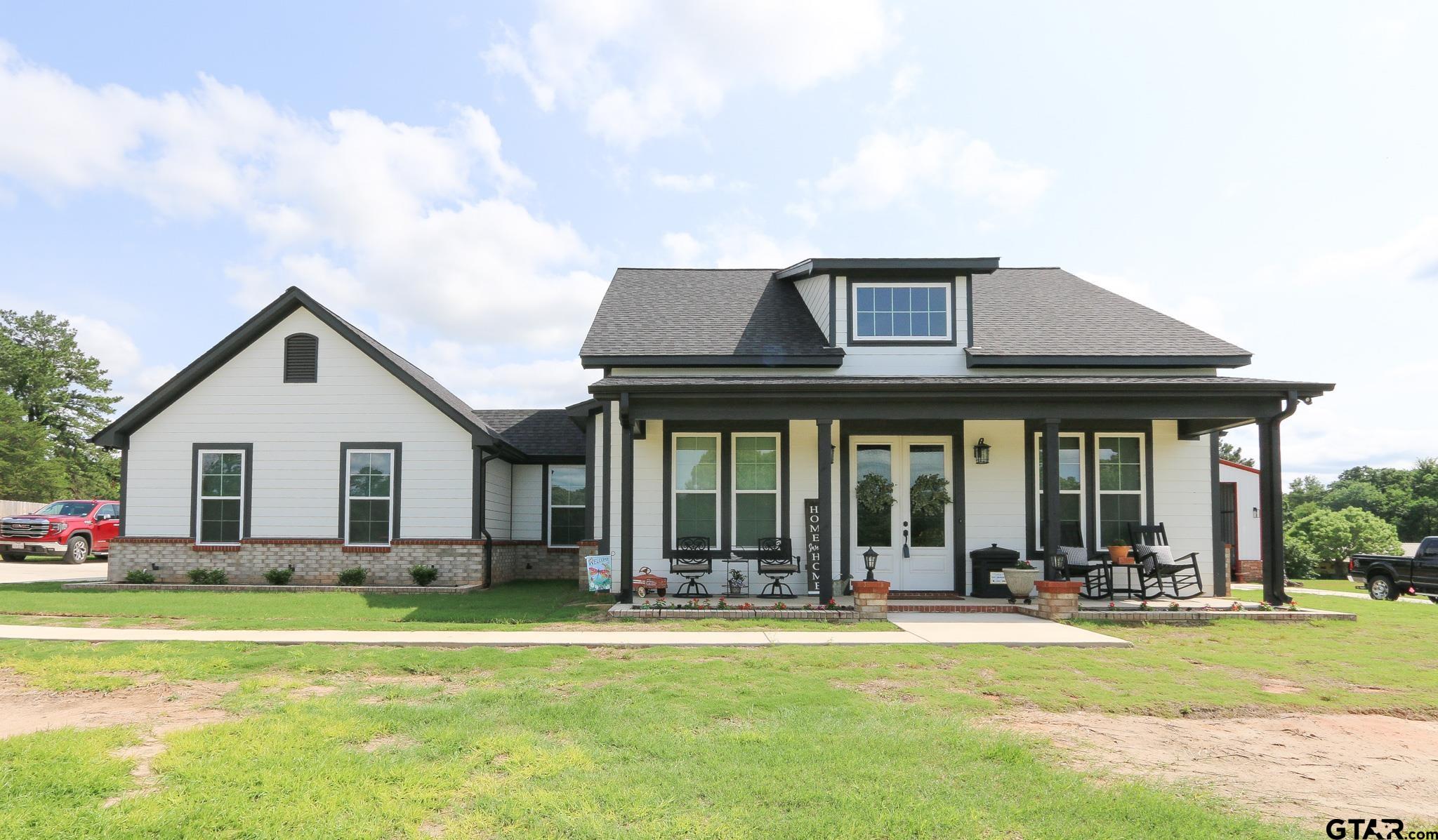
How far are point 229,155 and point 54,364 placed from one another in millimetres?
43133

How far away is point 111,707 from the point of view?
638cm

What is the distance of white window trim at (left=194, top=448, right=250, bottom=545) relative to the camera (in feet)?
54.0

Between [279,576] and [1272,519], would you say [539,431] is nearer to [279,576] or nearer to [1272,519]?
[279,576]

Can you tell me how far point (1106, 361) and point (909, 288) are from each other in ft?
11.7

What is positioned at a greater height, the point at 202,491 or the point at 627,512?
the point at 202,491

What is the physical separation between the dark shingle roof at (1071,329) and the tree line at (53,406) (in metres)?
44.5

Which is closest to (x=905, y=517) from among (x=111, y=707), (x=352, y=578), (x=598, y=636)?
(x=598, y=636)

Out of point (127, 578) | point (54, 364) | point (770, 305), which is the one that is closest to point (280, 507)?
point (127, 578)

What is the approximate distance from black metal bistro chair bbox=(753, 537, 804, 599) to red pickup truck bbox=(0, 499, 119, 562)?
17.8 meters

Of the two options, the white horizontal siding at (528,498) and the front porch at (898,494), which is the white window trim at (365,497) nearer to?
the white horizontal siding at (528,498)

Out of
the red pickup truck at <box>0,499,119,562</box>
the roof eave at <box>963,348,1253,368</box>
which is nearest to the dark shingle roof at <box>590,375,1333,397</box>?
the roof eave at <box>963,348,1253,368</box>

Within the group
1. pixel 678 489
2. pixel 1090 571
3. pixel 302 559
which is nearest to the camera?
pixel 1090 571

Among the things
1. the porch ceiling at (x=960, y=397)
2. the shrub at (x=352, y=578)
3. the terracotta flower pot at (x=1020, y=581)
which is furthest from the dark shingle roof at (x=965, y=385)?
the shrub at (x=352, y=578)

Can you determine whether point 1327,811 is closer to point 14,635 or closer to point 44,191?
point 14,635
